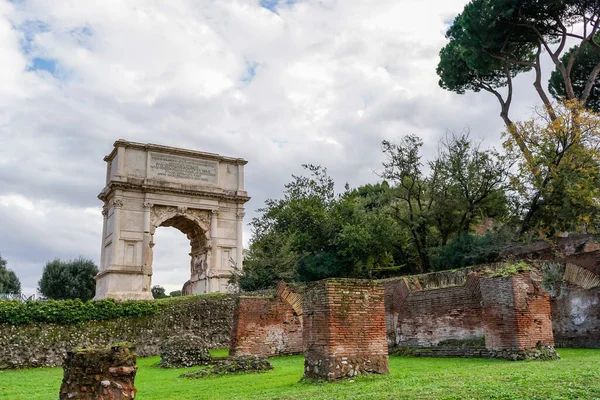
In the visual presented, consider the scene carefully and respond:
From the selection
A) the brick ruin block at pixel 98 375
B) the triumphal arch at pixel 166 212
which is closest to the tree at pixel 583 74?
the triumphal arch at pixel 166 212

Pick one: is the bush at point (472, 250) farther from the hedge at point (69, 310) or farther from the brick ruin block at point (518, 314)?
the hedge at point (69, 310)

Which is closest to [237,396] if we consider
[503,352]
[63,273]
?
[503,352]

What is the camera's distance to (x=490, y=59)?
27.1 metres

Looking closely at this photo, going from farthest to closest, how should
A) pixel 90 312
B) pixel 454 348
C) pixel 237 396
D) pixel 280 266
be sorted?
pixel 280 266
pixel 90 312
pixel 454 348
pixel 237 396

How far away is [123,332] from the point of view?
18.3 metres

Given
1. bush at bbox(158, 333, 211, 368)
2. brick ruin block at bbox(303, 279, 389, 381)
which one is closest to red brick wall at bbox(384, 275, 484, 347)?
brick ruin block at bbox(303, 279, 389, 381)

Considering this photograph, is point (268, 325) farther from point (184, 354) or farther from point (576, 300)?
point (576, 300)

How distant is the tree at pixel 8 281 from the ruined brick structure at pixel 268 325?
37293mm

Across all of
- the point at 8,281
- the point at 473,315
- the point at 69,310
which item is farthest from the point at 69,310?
the point at 8,281

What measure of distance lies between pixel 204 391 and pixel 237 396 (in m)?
1.21

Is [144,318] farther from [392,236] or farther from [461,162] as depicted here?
[461,162]

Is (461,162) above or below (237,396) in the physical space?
above

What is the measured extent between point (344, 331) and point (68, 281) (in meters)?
39.0

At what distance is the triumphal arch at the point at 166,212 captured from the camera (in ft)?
87.2
